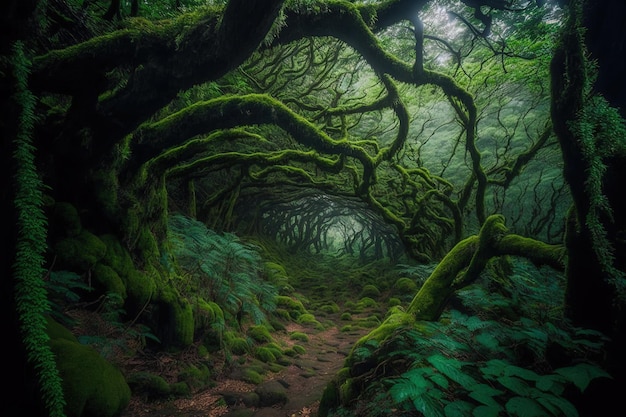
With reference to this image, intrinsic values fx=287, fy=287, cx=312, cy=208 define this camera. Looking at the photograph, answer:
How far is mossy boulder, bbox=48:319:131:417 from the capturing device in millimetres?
2467

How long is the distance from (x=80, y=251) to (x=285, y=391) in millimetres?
3647

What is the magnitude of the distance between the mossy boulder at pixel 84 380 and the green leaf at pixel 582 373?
368cm

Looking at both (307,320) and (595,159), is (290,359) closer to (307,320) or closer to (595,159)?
(307,320)

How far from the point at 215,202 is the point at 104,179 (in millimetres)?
6640

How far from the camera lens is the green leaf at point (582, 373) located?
1709 millimetres

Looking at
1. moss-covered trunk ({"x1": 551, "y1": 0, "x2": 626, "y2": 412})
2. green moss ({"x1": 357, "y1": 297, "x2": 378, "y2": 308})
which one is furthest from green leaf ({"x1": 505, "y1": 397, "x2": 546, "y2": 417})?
green moss ({"x1": 357, "y1": 297, "x2": 378, "y2": 308})

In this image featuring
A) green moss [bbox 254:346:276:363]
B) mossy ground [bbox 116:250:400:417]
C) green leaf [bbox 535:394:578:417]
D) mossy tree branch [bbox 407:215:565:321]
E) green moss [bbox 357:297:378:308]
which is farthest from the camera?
green moss [bbox 357:297:378:308]

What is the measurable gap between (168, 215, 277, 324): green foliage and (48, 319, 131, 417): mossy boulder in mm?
2372

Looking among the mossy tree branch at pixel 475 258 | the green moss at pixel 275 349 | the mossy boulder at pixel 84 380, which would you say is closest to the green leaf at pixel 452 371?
the mossy tree branch at pixel 475 258

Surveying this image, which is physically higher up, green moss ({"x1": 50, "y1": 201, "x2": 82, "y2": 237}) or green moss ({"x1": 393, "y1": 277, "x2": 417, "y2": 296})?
green moss ({"x1": 50, "y1": 201, "x2": 82, "y2": 237})

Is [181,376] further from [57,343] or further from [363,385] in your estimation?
[363,385]

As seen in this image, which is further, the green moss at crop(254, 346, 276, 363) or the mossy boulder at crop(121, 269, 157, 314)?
the green moss at crop(254, 346, 276, 363)

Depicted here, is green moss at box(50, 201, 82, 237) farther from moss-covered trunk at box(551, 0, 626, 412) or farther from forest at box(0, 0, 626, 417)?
moss-covered trunk at box(551, 0, 626, 412)

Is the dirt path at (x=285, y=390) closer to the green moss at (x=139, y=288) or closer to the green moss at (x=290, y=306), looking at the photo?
the green moss at (x=139, y=288)
